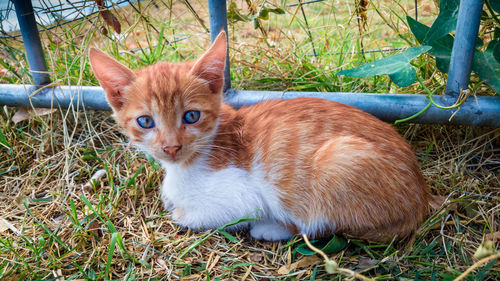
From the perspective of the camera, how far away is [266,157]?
1.66m

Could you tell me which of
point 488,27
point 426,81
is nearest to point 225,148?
point 426,81

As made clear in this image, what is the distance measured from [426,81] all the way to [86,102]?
2.08 m

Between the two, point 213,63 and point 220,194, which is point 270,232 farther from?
point 213,63

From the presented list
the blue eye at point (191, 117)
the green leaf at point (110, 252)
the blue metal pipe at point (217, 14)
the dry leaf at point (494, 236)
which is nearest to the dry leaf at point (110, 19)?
the blue metal pipe at point (217, 14)

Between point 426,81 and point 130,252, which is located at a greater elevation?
point 426,81

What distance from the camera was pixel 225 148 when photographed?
168cm

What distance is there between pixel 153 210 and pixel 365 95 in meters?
1.32

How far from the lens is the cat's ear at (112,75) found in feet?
4.87

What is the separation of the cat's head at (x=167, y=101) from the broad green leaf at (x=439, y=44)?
1.01 m

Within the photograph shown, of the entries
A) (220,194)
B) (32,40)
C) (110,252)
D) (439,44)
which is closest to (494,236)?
(439,44)

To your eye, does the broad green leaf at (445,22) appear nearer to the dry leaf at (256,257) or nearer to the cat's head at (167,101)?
the cat's head at (167,101)

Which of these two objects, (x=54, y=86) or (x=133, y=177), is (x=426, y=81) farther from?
(x=54, y=86)

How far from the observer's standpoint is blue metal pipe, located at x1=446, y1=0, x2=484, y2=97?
1601 millimetres

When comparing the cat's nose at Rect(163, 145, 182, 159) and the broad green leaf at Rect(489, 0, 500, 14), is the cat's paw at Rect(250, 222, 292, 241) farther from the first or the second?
the broad green leaf at Rect(489, 0, 500, 14)
